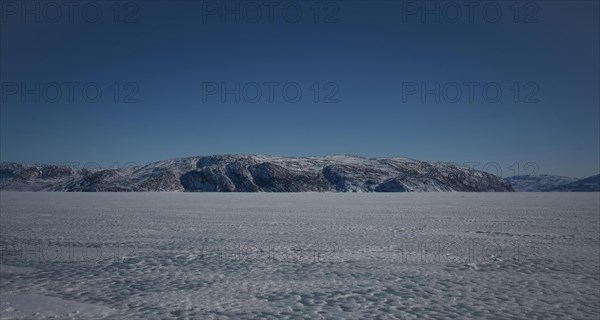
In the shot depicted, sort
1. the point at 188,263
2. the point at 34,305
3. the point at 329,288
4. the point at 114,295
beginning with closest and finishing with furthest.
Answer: the point at 34,305
the point at 114,295
the point at 329,288
the point at 188,263

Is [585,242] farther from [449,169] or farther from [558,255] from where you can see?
[449,169]

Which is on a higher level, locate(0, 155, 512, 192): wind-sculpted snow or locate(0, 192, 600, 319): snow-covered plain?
locate(0, 155, 512, 192): wind-sculpted snow

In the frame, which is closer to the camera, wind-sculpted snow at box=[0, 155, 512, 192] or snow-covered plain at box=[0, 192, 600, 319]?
snow-covered plain at box=[0, 192, 600, 319]

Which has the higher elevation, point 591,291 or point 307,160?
point 307,160

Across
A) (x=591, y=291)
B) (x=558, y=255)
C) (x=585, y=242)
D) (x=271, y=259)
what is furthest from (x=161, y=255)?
(x=585, y=242)

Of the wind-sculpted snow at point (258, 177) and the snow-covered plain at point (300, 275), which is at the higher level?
the wind-sculpted snow at point (258, 177)

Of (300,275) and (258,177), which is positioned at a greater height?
(258,177)

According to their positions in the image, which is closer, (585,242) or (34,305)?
(34,305)

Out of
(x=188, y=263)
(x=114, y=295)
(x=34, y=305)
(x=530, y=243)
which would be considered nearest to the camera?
(x=34, y=305)
